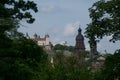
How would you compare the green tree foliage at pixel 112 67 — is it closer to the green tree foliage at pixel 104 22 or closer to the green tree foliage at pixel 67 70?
the green tree foliage at pixel 104 22

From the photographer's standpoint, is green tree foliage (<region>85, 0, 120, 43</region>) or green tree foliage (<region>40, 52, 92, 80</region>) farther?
green tree foliage (<region>85, 0, 120, 43</region>)

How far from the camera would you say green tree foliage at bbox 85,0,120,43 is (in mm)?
38125

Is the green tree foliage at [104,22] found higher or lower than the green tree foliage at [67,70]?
higher

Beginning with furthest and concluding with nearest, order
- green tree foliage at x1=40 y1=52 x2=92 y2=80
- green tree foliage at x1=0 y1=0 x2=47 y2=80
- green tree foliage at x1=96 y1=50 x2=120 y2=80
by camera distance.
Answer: green tree foliage at x1=96 y1=50 x2=120 y2=80, green tree foliage at x1=0 y1=0 x2=47 y2=80, green tree foliage at x1=40 y1=52 x2=92 y2=80

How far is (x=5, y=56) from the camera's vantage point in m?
35.1

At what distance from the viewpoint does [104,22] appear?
3878cm

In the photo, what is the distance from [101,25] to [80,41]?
159531 mm

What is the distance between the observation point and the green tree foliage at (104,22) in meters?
38.1

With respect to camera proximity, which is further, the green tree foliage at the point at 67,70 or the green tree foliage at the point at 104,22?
the green tree foliage at the point at 104,22

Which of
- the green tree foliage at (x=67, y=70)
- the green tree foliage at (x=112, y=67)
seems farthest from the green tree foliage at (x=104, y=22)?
the green tree foliage at (x=67, y=70)

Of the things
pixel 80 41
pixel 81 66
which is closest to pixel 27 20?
pixel 81 66

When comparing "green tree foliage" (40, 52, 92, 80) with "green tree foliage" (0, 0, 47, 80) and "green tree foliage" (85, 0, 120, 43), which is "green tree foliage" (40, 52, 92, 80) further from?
"green tree foliage" (85, 0, 120, 43)

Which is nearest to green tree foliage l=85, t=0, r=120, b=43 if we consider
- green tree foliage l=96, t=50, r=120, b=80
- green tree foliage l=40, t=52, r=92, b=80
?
green tree foliage l=96, t=50, r=120, b=80

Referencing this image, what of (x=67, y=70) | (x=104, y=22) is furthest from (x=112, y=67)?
(x=67, y=70)
